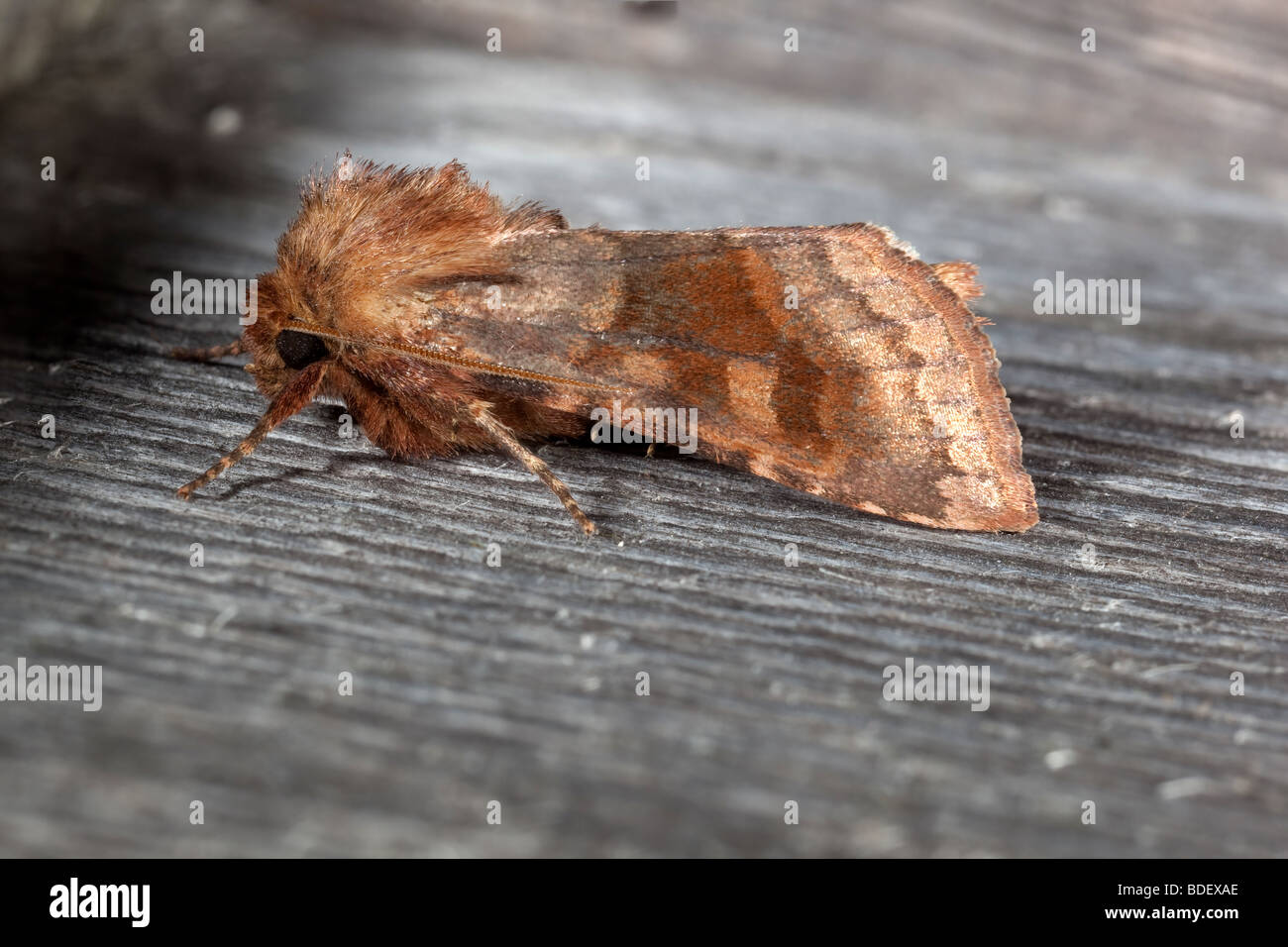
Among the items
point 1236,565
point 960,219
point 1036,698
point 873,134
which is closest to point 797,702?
point 1036,698

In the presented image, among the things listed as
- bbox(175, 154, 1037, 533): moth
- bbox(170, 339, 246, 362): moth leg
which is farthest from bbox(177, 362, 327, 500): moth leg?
bbox(170, 339, 246, 362): moth leg

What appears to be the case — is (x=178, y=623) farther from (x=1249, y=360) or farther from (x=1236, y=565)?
(x=1249, y=360)

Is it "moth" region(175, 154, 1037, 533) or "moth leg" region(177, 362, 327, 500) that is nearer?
"moth leg" region(177, 362, 327, 500)

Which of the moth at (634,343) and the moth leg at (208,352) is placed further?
the moth leg at (208,352)

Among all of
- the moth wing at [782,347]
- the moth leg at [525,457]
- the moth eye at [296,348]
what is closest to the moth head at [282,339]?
the moth eye at [296,348]

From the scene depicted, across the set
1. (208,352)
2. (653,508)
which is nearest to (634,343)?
(653,508)

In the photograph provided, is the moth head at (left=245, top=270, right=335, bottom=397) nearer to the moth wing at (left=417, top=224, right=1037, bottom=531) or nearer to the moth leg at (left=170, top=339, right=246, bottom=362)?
the moth leg at (left=170, top=339, right=246, bottom=362)

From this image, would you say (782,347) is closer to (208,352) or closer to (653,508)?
(653,508)

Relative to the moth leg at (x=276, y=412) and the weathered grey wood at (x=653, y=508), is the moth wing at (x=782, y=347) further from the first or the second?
the moth leg at (x=276, y=412)
